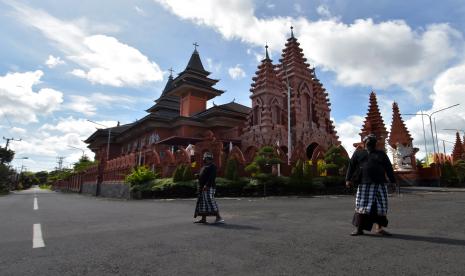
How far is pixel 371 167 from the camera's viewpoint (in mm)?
5527

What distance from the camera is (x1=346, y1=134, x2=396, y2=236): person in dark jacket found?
5.35 metres

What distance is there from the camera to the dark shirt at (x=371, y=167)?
5473 mm

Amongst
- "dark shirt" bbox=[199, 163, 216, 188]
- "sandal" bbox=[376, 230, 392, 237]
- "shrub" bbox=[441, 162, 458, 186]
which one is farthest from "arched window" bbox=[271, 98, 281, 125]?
"sandal" bbox=[376, 230, 392, 237]

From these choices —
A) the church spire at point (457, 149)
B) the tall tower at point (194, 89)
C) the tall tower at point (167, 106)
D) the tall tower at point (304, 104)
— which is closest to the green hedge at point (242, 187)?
the tall tower at point (304, 104)

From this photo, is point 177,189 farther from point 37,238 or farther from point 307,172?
point 37,238

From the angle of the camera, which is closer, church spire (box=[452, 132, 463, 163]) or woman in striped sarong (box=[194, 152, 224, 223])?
woman in striped sarong (box=[194, 152, 224, 223])

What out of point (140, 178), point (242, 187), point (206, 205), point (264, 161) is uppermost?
point (264, 161)

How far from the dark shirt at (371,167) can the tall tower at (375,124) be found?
25.8 metres

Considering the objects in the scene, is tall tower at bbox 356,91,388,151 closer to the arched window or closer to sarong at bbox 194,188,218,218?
the arched window

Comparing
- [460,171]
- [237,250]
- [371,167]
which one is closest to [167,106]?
[460,171]

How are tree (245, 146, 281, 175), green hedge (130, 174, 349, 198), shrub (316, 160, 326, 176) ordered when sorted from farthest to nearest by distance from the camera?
shrub (316, 160, 326, 176) < tree (245, 146, 281, 175) < green hedge (130, 174, 349, 198)

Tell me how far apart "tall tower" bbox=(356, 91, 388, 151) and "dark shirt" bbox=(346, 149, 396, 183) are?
25.8 m

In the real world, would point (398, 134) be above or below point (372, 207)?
above

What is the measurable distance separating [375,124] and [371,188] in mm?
27604
